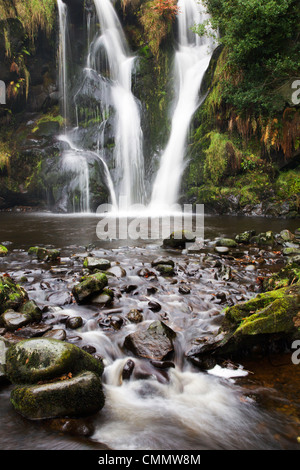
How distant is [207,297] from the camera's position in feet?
13.4

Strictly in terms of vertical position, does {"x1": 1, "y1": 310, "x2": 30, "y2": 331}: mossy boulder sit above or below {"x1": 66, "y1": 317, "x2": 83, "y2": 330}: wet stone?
above

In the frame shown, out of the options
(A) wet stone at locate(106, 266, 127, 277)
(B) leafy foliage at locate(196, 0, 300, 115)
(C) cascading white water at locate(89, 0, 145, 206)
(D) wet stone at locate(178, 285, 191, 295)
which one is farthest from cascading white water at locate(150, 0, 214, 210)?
(D) wet stone at locate(178, 285, 191, 295)

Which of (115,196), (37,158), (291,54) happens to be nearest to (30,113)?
(37,158)

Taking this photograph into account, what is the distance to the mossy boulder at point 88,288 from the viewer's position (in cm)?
390

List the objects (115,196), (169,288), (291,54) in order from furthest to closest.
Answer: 1. (115,196)
2. (291,54)
3. (169,288)

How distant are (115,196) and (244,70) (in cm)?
837

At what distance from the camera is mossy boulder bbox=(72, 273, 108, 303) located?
3902 mm

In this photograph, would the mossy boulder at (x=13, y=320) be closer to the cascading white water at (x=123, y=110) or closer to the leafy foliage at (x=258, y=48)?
the cascading white water at (x=123, y=110)

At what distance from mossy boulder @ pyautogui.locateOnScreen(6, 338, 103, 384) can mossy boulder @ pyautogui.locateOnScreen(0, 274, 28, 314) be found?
131cm

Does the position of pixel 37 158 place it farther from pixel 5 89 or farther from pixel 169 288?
pixel 169 288

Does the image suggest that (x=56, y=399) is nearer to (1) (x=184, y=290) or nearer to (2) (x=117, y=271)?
(1) (x=184, y=290)

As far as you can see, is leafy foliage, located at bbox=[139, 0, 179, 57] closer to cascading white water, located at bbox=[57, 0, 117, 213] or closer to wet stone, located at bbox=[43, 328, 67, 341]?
cascading white water, located at bbox=[57, 0, 117, 213]

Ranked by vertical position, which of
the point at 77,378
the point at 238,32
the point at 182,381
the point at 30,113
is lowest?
the point at 182,381

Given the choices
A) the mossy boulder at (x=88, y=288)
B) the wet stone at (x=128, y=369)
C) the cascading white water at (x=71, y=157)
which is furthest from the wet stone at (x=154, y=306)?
the cascading white water at (x=71, y=157)
